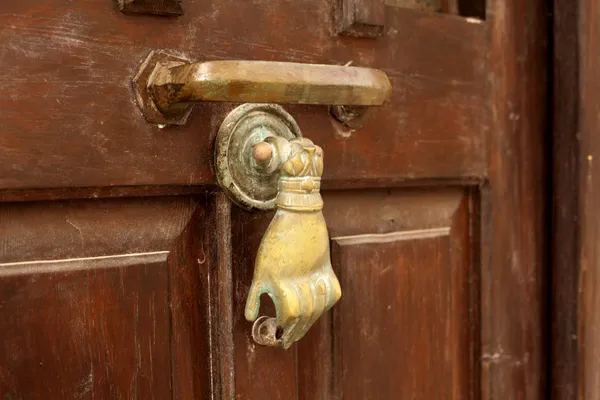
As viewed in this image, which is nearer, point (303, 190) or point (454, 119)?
point (303, 190)

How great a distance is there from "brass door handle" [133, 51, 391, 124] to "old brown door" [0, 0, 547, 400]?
0.03 feet

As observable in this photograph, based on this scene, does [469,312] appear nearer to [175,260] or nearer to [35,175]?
[175,260]

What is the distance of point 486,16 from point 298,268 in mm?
319

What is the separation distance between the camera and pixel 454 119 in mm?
546

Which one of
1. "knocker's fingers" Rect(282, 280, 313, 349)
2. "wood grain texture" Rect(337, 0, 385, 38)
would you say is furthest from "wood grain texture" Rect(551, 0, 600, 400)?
"knocker's fingers" Rect(282, 280, 313, 349)

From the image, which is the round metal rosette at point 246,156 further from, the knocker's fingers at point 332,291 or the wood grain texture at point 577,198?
the wood grain texture at point 577,198

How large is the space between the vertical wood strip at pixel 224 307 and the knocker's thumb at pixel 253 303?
0.08 feet

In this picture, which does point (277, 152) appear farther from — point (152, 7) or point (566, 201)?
point (566, 201)

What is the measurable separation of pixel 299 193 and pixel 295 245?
0.11 feet

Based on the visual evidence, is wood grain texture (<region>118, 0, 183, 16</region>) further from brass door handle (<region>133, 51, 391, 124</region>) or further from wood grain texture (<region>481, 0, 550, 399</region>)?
wood grain texture (<region>481, 0, 550, 399</region>)

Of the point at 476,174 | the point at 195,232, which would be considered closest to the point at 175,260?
the point at 195,232

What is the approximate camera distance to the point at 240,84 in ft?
1.21

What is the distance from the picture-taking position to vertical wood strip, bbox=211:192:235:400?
428 millimetres

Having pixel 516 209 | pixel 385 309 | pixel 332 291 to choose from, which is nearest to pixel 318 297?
pixel 332 291
